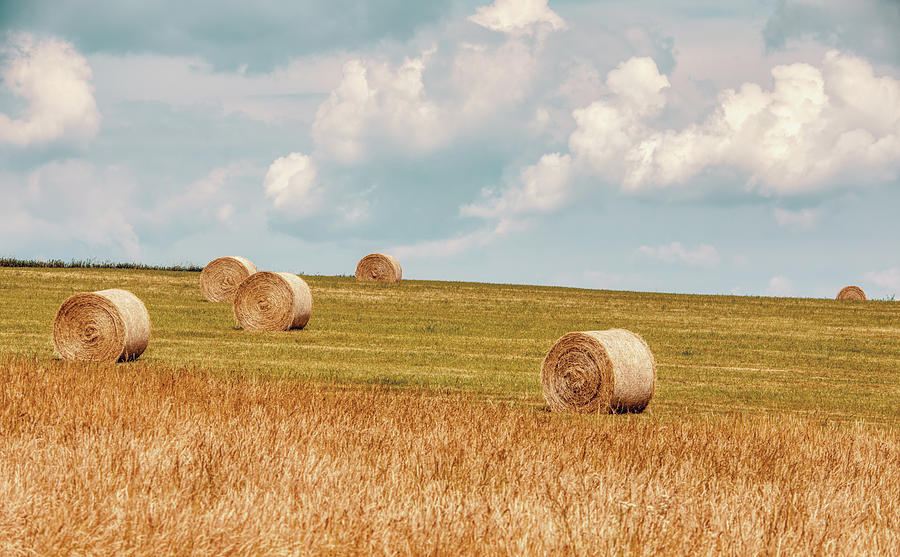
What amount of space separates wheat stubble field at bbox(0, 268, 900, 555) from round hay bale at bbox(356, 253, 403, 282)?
18.1 metres

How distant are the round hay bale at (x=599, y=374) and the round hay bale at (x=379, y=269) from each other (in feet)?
86.8

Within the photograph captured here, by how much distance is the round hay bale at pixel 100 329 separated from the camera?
21438mm

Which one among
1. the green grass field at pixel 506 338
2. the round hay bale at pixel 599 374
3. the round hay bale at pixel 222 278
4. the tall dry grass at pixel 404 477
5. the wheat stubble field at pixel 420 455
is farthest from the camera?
the round hay bale at pixel 222 278

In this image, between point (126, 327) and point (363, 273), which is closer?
point (126, 327)

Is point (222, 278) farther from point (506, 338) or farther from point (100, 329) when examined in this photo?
point (100, 329)

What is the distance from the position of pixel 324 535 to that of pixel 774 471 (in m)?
6.28

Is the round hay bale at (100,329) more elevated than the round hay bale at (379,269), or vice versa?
the round hay bale at (379,269)

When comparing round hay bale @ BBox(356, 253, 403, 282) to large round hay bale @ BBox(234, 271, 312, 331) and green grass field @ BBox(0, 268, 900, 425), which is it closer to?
green grass field @ BBox(0, 268, 900, 425)

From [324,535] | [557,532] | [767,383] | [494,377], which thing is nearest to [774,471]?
[557,532]

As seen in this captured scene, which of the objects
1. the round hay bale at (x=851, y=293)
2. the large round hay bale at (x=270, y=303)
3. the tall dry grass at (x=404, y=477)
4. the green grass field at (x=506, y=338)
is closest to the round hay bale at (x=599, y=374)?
the green grass field at (x=506, y=338)

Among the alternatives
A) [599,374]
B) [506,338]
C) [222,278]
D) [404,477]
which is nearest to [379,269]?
[222,278]

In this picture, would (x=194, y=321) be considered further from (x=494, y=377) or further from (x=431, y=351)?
(x=494, y=377)

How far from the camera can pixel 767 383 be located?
21.3m

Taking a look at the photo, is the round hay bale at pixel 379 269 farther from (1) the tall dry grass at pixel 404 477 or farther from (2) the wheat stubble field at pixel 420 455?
(1) the tall dry grass at pixel 404 477
